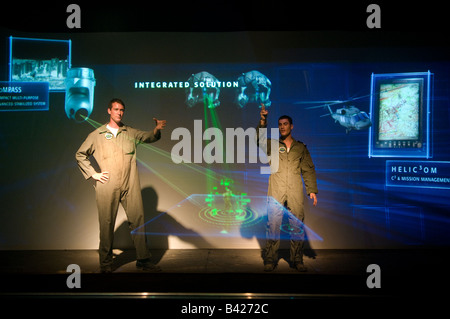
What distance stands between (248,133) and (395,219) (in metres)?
2.04

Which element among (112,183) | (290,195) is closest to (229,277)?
(290,195)

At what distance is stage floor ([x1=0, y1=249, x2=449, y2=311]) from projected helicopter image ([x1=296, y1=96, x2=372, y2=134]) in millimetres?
1489

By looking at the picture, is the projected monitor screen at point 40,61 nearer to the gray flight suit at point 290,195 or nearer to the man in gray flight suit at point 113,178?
the man in gray flight suit at point 113,178

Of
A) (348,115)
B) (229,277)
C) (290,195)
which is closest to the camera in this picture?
(229,277)


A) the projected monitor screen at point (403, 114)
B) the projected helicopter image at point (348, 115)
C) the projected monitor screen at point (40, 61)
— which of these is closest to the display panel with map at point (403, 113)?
the projected monitor screen at point (403, 114)

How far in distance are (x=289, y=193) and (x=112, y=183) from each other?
1653mm

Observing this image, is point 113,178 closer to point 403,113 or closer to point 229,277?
point 229,277

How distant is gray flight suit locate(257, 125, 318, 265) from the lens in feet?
8.84

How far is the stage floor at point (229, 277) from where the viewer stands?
2135 millimetres

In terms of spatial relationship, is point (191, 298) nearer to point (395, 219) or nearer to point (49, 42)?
point (395, 219)

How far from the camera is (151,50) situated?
3449 millimetres

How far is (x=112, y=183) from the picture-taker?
2.59 meters

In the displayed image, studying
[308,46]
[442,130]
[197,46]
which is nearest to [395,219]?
[442,130]

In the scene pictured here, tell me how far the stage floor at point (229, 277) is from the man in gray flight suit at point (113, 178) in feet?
0.87
